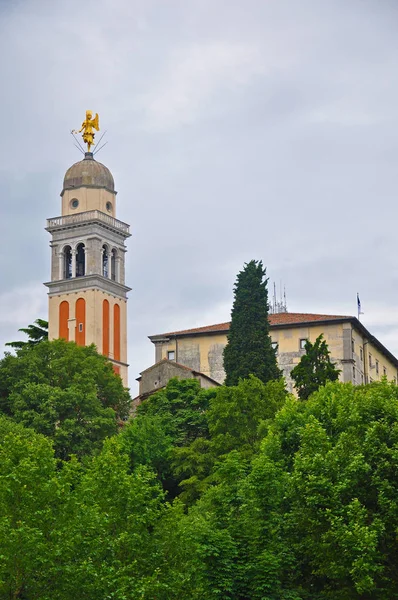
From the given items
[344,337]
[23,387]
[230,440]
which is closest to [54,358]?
[23,387]

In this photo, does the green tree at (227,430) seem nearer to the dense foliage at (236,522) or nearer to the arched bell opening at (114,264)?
the dense foliage at (236,522)

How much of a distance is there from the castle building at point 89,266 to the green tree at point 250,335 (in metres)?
25.5

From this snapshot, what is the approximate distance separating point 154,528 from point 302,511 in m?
5.53

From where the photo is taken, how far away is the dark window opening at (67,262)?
10125 centimetres

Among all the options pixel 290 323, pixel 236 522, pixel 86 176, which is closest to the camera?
pixel 236 522

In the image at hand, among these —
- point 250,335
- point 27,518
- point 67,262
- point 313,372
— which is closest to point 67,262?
point 67,262

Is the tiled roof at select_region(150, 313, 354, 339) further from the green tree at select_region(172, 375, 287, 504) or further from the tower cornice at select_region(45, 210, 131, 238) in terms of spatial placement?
the green tree at select_region(172, 375, 287, 504)

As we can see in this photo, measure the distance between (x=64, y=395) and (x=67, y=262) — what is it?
34928mm

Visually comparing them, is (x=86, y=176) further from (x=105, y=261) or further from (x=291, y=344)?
(x=291, y=344)

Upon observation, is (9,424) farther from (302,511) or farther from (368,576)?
(368,576)

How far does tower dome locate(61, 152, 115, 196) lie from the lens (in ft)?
334

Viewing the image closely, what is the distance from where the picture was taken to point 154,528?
4500 centimetres

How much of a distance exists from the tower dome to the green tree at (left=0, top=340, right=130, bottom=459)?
1174 inches

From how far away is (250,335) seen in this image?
7175cm
